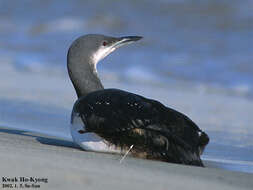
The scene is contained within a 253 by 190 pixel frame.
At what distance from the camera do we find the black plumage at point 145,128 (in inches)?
258

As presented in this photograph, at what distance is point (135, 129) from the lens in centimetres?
664

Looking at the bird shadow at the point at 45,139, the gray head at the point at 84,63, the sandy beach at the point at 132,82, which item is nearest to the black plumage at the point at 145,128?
the sandy beach at the point at 132,82

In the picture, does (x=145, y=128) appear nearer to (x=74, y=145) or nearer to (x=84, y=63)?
(x=74, y=145)

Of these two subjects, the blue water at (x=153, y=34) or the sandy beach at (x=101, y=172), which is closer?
the sandy beach at (x=101, y=172)

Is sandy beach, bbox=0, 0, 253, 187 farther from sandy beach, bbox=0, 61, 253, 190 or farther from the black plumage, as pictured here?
the black plumage

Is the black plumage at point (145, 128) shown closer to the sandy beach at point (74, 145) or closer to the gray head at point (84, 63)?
the sandy beach at point (74, 145)

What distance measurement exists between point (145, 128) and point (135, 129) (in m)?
0.08

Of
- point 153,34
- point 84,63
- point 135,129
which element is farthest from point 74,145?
point 153,34

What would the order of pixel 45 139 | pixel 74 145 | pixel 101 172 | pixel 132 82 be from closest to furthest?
pixel 101 172
pixel 74 145
pixel 45 139
pixel 132 82

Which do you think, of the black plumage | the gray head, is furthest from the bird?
the gray head

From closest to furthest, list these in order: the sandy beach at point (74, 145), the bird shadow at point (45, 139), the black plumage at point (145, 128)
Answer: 1. the sandy beach at point (74, 145)
2. the black plumage at point (145, 128)
3. the bird shadow at point (45, 139)

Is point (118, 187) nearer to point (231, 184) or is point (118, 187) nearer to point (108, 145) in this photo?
point (231, 184)

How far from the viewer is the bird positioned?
657 centimetres

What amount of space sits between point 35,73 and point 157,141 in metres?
6.55
